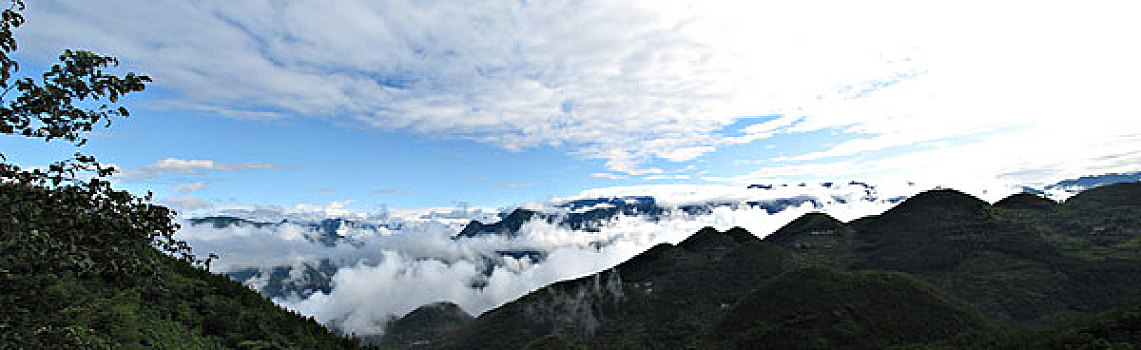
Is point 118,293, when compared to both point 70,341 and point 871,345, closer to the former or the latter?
point 70,341

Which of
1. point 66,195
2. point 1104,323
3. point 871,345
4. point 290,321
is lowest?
point 871,345

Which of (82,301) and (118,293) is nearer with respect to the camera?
(82,301)

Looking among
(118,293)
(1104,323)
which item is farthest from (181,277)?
(1104,323)

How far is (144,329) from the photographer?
20859mm

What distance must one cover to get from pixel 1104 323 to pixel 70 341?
197 meters

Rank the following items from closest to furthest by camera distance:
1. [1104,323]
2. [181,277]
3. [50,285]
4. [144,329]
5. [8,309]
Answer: [8,309] < [50,285] < [144,329] < [181,277] < [1104,323]

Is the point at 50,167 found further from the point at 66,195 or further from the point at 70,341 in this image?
the point at 70,341

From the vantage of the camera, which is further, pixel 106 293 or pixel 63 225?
pixel 106 293

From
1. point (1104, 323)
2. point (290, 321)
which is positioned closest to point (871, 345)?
point (1104, 323)

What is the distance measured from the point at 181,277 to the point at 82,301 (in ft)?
26.6

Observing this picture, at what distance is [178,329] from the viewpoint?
22344mm

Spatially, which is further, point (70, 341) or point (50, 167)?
point (50, 167)

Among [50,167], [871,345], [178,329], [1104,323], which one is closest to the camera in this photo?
[50,167]

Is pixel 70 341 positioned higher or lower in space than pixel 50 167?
lower
